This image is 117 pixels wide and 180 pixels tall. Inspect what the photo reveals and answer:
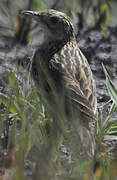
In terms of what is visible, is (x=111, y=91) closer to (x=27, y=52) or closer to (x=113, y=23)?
(x=27, y=52)

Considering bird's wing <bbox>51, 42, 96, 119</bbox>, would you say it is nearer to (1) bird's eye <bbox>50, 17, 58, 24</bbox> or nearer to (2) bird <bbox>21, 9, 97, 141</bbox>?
(2) bird <bbox>21, 9, 97, 141</bbox>

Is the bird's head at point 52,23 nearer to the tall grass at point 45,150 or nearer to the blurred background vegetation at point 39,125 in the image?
the blurred background vegetation at point 39,125

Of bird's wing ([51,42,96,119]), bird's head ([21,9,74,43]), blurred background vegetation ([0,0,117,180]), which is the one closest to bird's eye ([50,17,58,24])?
bird's head ([21,9,74,43])

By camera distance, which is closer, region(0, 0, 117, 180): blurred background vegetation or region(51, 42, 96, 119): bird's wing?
region(0, 0, 117, 180): blurred background vegetation

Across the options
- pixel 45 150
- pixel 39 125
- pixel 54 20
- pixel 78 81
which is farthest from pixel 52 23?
pixel 45 150

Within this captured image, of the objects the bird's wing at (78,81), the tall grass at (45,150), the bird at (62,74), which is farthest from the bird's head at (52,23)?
the tall grass at (45,150)

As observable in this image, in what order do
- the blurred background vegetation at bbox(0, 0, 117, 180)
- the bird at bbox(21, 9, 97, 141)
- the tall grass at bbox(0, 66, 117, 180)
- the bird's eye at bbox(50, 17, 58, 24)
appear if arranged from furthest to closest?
the bird's eye at bbox(50, 17, 58, 24) → the bird at bbox(21, 9, 97, 141) → the blurred background vegetation at bbox(0, 0, 117, 180) → the tall grass at bbox(0, 66, 117, 180)

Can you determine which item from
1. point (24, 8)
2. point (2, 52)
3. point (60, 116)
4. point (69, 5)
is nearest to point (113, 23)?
point (69, 5)
